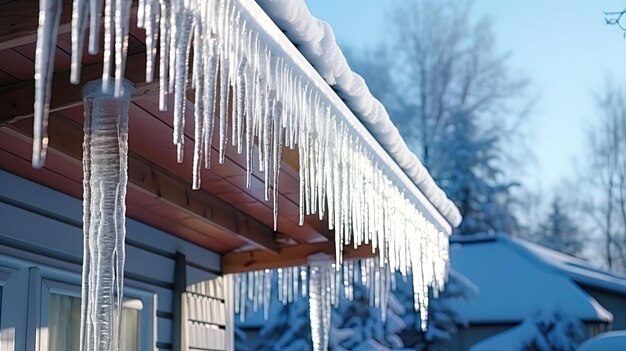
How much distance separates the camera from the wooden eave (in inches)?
103

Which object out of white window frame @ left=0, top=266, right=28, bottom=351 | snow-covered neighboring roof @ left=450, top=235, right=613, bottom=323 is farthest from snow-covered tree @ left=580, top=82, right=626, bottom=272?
white window frame @ left=0, top=266, right=28, bottom=351

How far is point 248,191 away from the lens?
4.58 metres

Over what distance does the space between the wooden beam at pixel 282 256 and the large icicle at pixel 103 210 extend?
3080 mm

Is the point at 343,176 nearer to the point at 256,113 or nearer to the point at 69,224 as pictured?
the point at 256,113

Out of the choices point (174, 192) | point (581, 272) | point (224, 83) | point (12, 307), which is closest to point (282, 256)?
point (174, 192)

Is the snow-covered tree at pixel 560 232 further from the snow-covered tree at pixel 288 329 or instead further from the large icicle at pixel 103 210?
the large icicle at pixel 103 210

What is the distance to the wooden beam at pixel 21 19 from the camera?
2141mm

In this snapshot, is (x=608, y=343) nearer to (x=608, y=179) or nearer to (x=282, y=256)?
(x=282, y=256)

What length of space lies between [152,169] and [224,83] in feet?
6.07

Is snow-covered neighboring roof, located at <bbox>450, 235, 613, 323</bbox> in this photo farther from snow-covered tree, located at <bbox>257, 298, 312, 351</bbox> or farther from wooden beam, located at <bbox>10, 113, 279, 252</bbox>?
wooden beam, located at <bbox>10, 113, 279, 252</bbox>

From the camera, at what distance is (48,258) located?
395 cm

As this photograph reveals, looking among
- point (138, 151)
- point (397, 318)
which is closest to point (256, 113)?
point (138, 151)

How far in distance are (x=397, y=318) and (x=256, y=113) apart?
10.8 m

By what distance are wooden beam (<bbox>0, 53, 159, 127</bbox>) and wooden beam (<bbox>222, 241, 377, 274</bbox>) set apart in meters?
3.12
